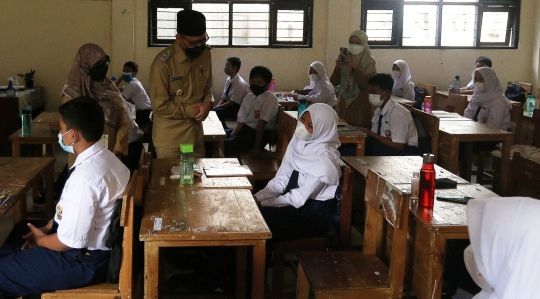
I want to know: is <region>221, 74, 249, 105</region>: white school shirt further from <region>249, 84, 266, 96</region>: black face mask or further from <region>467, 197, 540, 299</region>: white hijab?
<region>467, 197, 540, 299</region>: white hijab

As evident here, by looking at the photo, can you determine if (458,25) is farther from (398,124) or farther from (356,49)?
(398,124)

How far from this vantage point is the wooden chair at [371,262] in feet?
8.05

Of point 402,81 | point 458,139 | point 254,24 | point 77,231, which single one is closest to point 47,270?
point 77,231

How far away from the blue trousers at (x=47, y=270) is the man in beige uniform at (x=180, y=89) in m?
1.48

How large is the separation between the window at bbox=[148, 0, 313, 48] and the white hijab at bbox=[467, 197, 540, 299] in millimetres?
6676

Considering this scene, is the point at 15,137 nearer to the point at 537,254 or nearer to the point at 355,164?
the point at 355,164

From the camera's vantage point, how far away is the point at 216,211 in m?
2.65

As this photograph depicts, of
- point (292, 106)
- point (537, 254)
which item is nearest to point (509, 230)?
point (537, 254)

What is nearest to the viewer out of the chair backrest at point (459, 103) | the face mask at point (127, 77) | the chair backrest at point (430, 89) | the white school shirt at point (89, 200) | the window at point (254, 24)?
the white school shirt at point (89, 200)

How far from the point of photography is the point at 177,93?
12.7 feet

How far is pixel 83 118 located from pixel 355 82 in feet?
11.4

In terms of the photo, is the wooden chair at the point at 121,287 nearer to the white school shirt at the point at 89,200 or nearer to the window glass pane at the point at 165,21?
the white school shirt at the point at 89,200

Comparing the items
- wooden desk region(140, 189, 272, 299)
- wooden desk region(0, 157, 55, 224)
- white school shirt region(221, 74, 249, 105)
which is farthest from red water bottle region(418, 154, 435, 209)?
white school shirt region(221, 74, 249, 105)

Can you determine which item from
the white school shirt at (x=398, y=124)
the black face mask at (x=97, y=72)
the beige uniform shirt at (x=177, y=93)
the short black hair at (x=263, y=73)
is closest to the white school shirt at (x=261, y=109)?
the short black hair at (x=263, y=73)
